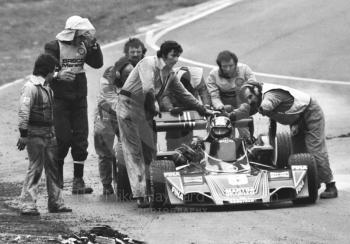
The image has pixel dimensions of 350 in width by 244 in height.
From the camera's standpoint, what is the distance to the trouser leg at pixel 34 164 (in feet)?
41.0

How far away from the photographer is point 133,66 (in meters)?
14.3

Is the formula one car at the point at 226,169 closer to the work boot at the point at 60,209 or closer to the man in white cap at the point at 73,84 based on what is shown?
the work boot at the point at 60,209

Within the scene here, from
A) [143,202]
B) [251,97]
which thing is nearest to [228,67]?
[251,97]

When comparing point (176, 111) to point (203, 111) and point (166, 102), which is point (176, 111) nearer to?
point (203, 111)

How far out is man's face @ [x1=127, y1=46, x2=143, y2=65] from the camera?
14219 millimetres

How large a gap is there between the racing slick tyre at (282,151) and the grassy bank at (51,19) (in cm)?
1183

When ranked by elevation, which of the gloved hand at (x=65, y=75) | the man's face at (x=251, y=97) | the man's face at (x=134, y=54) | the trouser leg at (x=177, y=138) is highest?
the man's face at (x=134, y=54)

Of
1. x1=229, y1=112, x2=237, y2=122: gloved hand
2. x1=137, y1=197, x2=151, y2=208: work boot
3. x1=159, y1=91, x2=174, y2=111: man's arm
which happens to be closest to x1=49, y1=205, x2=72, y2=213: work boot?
x1=137, y1=197, x2=151, y2=208: work boot

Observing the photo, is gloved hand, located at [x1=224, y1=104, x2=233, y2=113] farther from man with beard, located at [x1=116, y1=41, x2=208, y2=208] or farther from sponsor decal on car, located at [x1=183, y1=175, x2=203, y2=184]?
sponsor decal on car, located at [x1=183, y1=175, x2=203, y2=184]

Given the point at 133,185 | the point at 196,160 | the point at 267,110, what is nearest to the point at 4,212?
the point at 133,185

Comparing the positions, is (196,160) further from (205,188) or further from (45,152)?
(45,152)

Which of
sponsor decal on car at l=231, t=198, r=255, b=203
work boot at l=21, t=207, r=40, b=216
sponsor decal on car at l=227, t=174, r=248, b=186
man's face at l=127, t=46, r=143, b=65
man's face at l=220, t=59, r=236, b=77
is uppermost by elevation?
man's face at l=127, t=46, r=143, b=65

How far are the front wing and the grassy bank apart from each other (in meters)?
12.8

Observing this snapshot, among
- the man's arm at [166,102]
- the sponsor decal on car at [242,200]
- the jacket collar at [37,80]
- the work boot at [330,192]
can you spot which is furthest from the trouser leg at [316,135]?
the jacket collar at [37,80]
